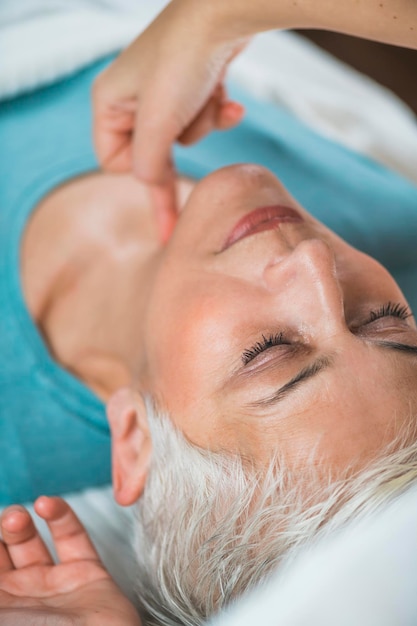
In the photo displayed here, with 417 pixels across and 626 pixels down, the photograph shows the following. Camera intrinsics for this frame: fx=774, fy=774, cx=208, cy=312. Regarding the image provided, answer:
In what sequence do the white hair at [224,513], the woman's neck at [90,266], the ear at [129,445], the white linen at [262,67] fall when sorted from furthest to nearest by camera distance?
the white linen at [262,67]
the woman's neck at [90,266]
the ear at [129,445]
the white hair at [224,513]

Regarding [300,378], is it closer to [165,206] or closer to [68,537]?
[68,537]

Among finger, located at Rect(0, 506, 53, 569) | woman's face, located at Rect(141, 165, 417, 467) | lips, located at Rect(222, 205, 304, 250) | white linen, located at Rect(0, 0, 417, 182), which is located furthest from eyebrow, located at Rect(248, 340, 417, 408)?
white linen, located at Rect(0, 0, 417, 182)

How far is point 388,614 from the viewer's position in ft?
1.99

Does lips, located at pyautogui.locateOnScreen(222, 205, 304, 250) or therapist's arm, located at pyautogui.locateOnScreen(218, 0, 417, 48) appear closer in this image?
therapist's arm, located at pyautogui.locateOnScreen(218, 0, 417, 48)

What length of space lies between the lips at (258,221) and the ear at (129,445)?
0.26 metres

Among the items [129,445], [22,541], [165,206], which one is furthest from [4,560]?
[165,206]

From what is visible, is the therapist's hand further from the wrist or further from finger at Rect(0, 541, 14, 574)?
finger at Rect(0, 541, 14, 574)

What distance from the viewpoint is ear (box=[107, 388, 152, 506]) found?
103 centimetres

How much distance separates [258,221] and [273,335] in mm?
167

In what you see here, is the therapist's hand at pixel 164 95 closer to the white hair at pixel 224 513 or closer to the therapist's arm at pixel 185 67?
the therapist's arm at pixel 185 67

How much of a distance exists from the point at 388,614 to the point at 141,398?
509mm

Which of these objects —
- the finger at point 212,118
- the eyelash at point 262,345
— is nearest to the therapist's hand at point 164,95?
the finger at point 212,118

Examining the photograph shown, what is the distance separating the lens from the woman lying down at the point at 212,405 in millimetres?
821

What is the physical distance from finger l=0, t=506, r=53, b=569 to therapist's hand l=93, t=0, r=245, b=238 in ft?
1.70
